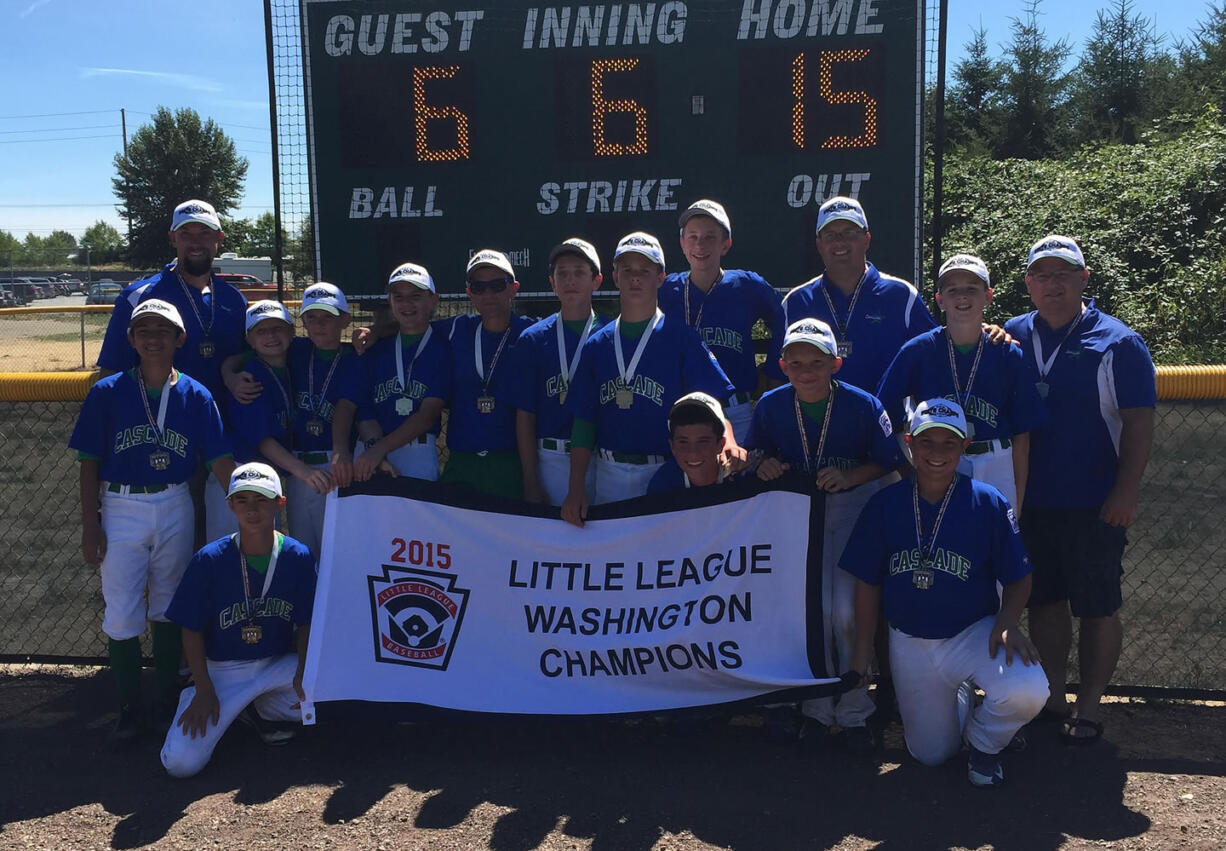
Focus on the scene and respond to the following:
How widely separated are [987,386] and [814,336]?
74 centimetres

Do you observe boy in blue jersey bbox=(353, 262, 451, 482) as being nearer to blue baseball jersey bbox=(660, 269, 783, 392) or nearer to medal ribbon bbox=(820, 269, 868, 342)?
blue baseball jersey bbox=(660, 269, 783, 392)

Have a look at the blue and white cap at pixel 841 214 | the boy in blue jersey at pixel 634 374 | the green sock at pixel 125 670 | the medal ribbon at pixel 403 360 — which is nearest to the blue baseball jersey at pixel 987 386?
the blue and white cap at pixel 841 214

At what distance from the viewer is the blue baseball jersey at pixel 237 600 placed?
13.7 ft

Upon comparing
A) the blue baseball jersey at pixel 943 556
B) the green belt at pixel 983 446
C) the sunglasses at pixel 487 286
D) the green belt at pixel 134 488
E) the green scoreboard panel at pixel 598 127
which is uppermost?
the green scoreboard panel at pixel 598 127

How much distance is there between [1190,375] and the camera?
15.1 feet

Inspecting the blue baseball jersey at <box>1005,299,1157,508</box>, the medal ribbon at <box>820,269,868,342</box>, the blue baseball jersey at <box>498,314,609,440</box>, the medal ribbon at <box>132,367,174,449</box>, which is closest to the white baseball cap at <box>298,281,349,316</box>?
the medal ribbon at <box>132,367,174,449</box>

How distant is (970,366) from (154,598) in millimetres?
3578

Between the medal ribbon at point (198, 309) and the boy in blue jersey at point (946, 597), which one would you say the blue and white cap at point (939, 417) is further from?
the medal ribbon at point (198, 309)

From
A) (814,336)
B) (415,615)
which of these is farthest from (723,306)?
(415,615)

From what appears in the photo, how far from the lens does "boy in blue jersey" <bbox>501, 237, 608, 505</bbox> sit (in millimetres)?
4480

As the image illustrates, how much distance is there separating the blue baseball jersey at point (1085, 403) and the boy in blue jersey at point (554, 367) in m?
1.85

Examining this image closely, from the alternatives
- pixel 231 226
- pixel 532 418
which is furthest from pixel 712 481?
pixel 231 226

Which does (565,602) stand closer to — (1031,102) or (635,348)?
(635,348)

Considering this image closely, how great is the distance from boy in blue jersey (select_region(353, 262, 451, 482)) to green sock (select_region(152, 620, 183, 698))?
3.77 feet
